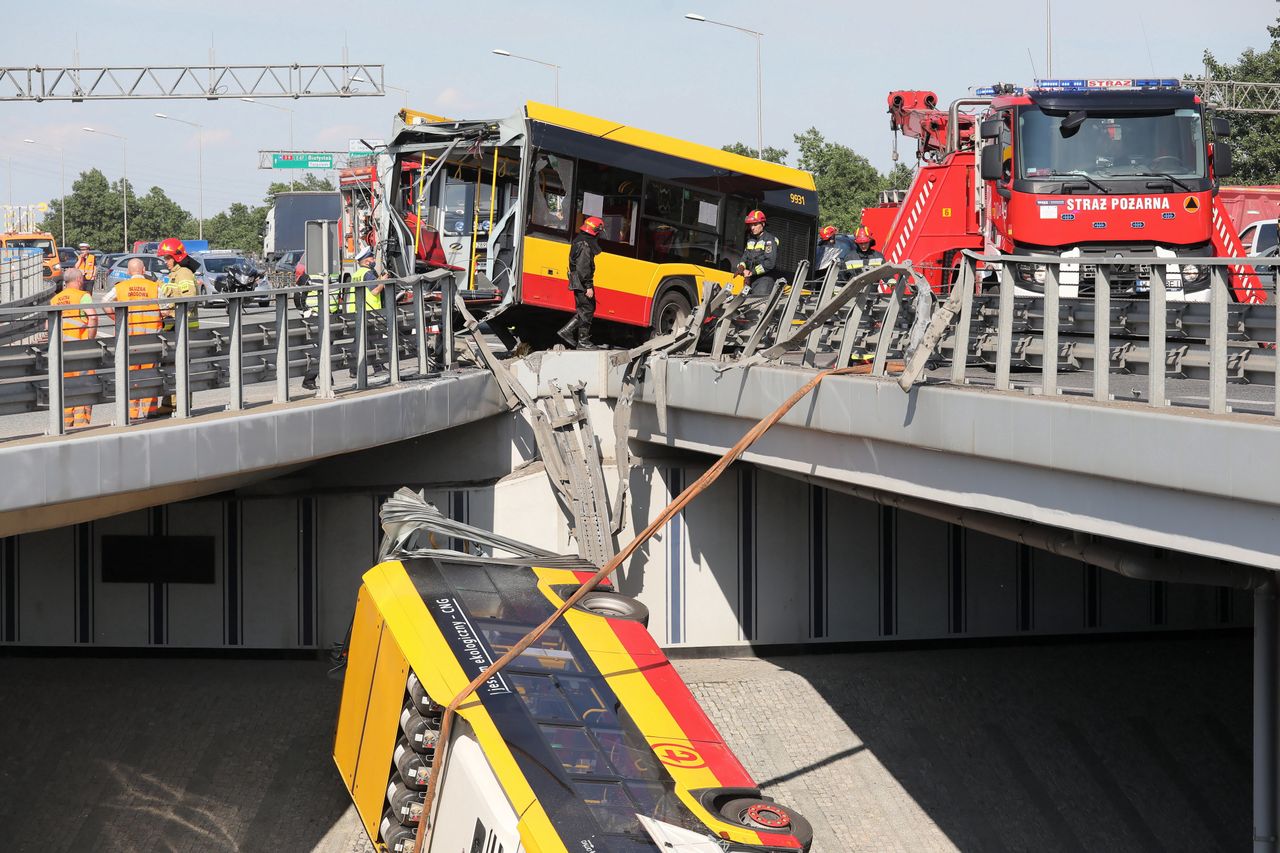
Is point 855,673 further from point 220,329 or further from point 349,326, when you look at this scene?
point 220,329

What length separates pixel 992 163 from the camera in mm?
16266

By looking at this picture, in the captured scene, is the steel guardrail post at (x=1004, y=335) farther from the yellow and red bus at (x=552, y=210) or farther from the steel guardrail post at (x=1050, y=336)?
the yellow and red bus at (x=552, y=210)

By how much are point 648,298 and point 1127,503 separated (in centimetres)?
1121

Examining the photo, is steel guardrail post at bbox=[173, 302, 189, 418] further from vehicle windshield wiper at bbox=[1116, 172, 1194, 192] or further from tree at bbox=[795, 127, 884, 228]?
tree at bbox=[795, 127, 884, 228]

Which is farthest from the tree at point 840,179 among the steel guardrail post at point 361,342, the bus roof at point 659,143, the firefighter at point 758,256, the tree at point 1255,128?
the steel guardrail post at point 361,342

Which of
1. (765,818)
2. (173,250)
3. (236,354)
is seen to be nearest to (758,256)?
(173,250)

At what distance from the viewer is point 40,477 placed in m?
9.05

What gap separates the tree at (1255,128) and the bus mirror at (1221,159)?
32.3 m

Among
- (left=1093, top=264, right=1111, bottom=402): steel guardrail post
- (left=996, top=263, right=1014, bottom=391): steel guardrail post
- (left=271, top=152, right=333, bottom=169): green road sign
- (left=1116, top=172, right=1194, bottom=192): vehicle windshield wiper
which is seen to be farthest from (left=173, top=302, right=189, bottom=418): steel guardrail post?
(left=271, top=152, right=333, bottom=169): green road sign

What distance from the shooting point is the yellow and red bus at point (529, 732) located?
8098mm

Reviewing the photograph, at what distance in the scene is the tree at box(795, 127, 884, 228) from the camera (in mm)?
55812

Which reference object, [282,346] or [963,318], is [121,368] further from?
[963,318]

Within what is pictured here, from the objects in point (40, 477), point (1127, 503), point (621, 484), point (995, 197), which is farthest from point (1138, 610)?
point (40, 477)

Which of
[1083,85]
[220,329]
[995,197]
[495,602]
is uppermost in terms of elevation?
[1083,85]
